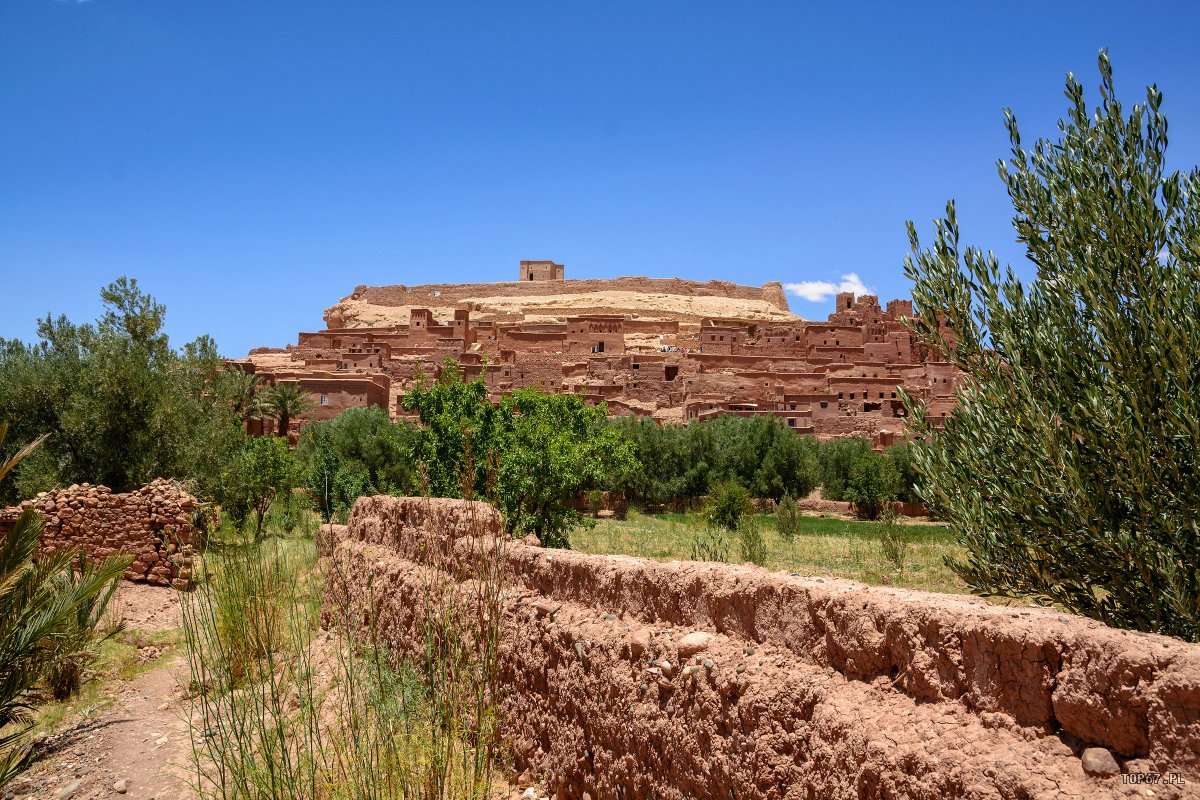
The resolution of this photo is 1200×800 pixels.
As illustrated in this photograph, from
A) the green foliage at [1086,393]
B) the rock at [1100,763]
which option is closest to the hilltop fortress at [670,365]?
the green foliage at [1086,393]

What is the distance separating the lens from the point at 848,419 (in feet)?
129

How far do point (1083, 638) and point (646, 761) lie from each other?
2.24m

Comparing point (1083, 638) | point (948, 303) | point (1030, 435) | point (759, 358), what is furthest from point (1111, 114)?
point (759, 358)

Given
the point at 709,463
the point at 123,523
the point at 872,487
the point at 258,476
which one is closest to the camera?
the point at 123,523

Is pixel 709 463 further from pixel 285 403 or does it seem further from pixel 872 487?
pixel 285 403

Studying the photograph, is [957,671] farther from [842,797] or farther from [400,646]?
[400,646]

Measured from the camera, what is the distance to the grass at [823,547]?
13.5 meters

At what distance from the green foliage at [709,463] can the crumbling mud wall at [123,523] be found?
2014cm

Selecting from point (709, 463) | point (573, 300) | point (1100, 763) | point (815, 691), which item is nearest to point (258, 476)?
point (709, 463)

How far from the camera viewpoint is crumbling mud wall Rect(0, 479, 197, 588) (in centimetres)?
1206

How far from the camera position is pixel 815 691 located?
3229 mm

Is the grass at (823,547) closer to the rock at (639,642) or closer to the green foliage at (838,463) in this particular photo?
the green foliage at (838,463)

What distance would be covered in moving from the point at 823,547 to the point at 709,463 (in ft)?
45.7

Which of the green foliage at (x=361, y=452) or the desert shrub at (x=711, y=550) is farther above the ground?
the green foliage at (x=361, y=452)
